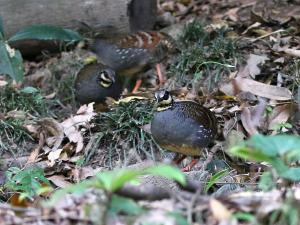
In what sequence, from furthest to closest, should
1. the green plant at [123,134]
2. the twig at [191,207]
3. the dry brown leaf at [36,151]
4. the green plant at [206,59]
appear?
the green plant at [206,59], the dry brown leaf at [36,151], the green plant at [123,134], the twig at [191,207]

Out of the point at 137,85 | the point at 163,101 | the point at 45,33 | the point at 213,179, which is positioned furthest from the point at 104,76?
the point at 213,179

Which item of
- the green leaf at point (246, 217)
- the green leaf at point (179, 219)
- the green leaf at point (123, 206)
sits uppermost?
the green leaf at point (123, 206)

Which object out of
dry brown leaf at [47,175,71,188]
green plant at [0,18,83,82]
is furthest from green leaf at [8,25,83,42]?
dry brown leaf at [47,175,71,188]

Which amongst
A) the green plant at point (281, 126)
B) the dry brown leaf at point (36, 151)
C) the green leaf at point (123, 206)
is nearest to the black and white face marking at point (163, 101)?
the green plant at point (281, 126)

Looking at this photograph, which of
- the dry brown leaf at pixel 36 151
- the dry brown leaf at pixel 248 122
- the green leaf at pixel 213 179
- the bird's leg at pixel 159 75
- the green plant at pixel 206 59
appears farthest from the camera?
the bird's leg at pixel 159 75

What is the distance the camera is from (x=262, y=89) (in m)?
5.50

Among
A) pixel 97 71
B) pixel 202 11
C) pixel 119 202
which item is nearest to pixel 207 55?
pixel 97 71

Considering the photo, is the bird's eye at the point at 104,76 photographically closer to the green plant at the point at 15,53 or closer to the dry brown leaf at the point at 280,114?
the green plant at the point at 15,53

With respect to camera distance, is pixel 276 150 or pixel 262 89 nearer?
pixel 276 150

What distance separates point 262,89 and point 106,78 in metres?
1.67

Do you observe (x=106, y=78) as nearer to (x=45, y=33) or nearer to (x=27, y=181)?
(x=45, y=33)

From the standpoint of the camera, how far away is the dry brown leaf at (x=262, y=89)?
212 inches

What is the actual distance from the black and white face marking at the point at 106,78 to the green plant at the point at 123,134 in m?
0.87

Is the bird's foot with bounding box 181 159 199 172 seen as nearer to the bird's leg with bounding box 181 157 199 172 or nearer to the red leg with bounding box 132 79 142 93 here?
the bird's leg with bounding box 181 157 199 172
